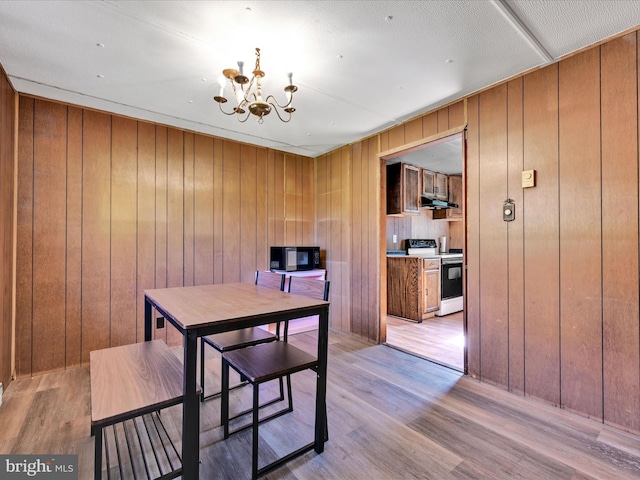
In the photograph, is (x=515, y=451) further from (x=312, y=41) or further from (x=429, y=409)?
(x=312, y=41)

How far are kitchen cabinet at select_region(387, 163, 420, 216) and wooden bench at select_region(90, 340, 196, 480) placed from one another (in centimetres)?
371

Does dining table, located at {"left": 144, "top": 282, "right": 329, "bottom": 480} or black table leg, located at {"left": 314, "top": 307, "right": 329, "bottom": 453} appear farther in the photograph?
black table leg, located at {"left": 314, "top": 307, "right": 329, "bottom": 453}

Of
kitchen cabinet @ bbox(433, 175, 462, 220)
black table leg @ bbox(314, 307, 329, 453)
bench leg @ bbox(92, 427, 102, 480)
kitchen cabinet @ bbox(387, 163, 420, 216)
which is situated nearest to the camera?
bench leg @ bbox(92, 427, 102, 480)

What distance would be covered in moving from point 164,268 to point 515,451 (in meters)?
3.30

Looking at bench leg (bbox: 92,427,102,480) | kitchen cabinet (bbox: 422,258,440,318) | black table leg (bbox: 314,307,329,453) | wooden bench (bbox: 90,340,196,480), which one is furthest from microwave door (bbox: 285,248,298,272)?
bench leg (bbox: 92,427,102,480)

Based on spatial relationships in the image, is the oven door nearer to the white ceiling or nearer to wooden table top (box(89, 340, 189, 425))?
the white ceiling

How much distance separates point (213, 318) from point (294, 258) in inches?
99.2

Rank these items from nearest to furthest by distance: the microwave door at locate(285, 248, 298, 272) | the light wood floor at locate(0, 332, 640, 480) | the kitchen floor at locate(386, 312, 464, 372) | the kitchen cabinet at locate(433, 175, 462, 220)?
the light wood floor at locate(0, 332, 640, 480) → the kitchen floor at locate(386, 312, 464, 372) → the microwave door at locate(285, 248, 298, 272) → the kitchen cabinet at locate(433, 175, 462, 220)

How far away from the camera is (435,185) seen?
17.1 feet

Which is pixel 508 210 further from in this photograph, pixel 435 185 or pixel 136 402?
pixel 435 185

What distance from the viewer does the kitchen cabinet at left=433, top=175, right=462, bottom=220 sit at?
5496 millimetres

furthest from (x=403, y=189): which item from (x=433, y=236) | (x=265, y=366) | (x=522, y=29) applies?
(x=265, y=366)

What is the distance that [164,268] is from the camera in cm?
325

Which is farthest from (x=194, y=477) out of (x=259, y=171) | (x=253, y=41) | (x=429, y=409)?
(x=259, y=171)
